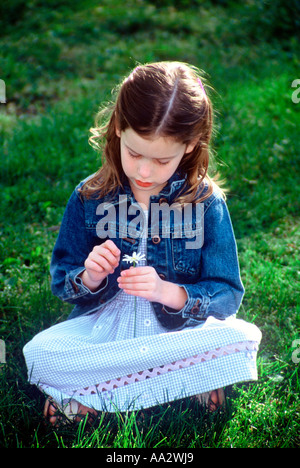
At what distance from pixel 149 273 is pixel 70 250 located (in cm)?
48

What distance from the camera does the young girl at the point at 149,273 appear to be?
1915mm

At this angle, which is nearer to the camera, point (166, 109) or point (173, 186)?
point (166, 109)

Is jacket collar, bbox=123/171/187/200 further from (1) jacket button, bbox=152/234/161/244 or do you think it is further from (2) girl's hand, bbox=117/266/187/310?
(2) girl's hand, bbox=117/266/187/310

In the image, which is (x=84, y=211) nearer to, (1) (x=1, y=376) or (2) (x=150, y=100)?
(2) (x=150, y=100)

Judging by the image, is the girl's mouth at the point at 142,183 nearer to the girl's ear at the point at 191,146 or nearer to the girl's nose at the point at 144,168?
the girl's nose at the point at 144,168

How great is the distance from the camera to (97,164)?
12.3 feet

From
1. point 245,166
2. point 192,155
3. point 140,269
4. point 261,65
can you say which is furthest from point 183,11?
point 140,269

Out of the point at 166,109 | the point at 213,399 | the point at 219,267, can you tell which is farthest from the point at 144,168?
the point at 213,399

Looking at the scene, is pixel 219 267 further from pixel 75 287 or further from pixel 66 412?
pixel 66 412

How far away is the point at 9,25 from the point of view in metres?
5.93

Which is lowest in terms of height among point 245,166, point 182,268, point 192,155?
point 245,166

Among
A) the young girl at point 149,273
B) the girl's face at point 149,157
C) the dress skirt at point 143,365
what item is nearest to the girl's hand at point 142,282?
the young girl at point 149,273

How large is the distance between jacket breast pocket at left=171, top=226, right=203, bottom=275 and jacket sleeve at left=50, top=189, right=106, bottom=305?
1.06ft

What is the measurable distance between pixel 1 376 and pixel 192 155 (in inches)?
46.4
